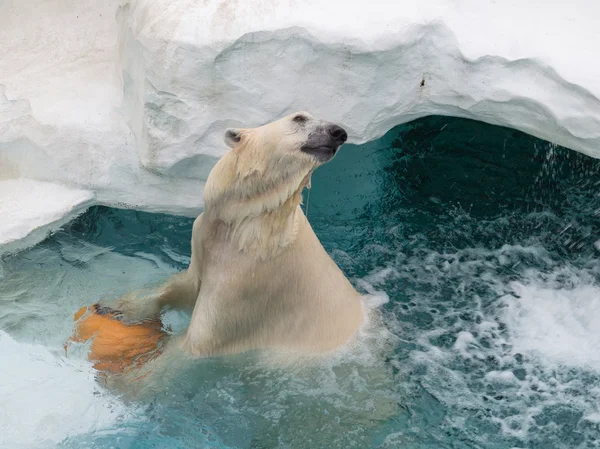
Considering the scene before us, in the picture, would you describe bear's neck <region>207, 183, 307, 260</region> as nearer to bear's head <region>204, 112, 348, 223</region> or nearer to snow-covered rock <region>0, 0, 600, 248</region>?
bear's head <region>204, 112, 348, 223</region>

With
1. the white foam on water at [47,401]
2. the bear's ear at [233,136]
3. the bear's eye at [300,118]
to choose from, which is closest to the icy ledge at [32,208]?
the white foam on water at [47,401]

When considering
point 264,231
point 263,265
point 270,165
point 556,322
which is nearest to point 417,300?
point 556,322

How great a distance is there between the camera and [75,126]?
5207 mm

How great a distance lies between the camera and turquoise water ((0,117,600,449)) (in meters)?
4.23

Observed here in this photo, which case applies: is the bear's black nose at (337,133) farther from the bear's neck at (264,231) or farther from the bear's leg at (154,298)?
the bear's leg at (154,298)

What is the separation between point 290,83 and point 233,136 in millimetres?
1345

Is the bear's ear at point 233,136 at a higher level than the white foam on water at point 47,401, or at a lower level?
higher

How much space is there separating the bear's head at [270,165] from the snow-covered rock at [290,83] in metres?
1.28

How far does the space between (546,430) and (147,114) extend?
120 inches

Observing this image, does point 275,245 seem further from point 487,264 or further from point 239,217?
point 487,264

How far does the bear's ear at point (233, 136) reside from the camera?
3.71 metres

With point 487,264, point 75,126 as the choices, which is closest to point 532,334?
point 487,264

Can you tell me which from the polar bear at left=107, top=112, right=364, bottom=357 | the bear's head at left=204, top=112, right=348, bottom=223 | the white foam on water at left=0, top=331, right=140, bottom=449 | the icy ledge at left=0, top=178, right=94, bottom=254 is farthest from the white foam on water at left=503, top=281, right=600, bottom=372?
the icy ledge at left=0, top=178, right=94, bottom=254

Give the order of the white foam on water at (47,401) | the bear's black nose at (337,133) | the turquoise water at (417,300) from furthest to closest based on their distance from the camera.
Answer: the turquoise water at (417,300), the white foam on water at (47,401), the bear's black nose at (337,133)
